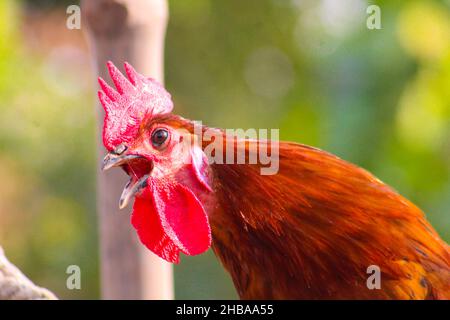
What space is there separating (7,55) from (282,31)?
5.24 feet

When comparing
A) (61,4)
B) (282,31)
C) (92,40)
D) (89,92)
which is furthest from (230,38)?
(92,40)

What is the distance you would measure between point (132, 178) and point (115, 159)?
96mm

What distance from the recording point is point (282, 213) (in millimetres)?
1598

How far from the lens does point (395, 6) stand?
12.4 ft

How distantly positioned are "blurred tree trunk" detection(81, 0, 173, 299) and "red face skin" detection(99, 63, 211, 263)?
0.14 metres

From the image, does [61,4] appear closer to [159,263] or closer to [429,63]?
[429,63]

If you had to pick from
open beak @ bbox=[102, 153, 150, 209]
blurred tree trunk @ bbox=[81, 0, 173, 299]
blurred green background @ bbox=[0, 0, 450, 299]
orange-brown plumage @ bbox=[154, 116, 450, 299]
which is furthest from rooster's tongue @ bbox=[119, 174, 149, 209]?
blurred green background @ bbox=[0, 0, 450, 299]

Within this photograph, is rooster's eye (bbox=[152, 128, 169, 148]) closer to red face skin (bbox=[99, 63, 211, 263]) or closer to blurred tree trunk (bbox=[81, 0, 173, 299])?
red face skin (bbox=[99, 63, 211, 263])

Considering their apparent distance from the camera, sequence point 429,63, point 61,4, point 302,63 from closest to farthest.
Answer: point 429,63
point 302,63
point 61,4

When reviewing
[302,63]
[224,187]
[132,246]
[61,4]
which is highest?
[61,4]

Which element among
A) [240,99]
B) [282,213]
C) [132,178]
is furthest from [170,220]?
[240,99]

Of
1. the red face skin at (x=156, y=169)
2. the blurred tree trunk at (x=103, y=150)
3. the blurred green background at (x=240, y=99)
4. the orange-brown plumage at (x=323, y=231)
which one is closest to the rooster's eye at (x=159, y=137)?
the red face skin at (x=156, y=169)

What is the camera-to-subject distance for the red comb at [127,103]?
64.1 inches
